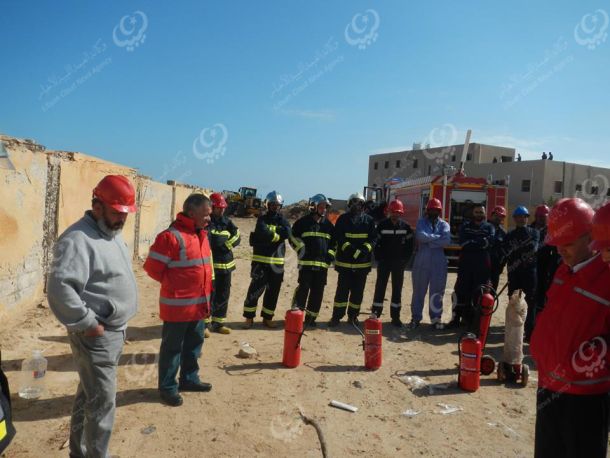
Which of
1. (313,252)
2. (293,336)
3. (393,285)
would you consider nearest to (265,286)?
(313,252)

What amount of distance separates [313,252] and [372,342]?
1993 millimetres

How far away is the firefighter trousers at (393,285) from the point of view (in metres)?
7.10

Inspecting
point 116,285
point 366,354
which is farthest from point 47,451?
point 366,354

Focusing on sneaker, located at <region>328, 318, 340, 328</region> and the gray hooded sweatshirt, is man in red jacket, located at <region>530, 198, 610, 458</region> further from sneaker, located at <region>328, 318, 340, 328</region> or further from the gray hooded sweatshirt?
sneaker, located at <region>328, 318, 340, 328</region>

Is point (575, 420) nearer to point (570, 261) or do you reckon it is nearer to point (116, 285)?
point (570, 261)

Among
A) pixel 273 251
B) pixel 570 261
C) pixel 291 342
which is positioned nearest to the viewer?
pixel 570 261

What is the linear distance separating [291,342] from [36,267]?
12.9ft

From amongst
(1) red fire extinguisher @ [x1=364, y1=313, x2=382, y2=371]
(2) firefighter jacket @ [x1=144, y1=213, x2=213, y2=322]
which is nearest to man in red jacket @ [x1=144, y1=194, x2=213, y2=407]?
(2) firefighter jacket @ [x1=144, y1=213, x2=213, y2=322]

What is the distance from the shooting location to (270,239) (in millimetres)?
Answer: 6438

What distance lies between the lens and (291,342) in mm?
5070

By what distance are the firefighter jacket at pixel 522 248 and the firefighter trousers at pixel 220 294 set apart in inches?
171

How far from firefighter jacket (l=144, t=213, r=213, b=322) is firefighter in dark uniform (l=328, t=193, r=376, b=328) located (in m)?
3.22

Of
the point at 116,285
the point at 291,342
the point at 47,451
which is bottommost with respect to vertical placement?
the point at 47,451

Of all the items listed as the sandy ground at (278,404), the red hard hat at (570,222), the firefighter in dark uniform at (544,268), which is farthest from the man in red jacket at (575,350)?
the firefighter in dark uniform at (544,268)
